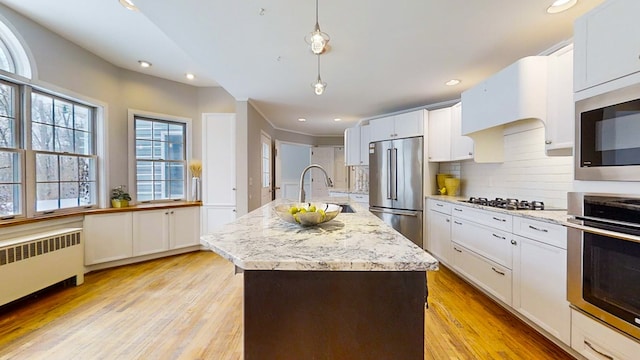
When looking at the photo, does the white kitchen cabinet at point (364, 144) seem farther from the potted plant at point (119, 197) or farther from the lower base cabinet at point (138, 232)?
the potted plant at point (119, 197)

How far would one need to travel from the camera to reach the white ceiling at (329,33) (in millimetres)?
2018

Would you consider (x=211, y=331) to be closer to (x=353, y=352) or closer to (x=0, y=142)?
(x=353, y=352)

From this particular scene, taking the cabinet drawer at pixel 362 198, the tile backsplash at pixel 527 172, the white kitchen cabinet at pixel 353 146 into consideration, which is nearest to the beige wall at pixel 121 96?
the white kitchen cabinet at pixel 353 146

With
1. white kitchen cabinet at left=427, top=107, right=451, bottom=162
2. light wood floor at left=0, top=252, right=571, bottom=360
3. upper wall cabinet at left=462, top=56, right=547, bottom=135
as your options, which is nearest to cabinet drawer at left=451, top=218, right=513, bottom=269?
light wood floor at left=0, top=252, right=571, bottom=360

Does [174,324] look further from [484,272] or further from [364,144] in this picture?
[364,144]

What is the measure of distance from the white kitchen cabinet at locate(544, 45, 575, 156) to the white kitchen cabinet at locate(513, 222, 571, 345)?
0.63 meters

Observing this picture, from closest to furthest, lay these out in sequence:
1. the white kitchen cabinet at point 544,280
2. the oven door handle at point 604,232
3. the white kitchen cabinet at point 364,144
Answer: the oven door handle at point 604,232, the white kitchen cabinet at point 544,280, the white kitchen cabinet at point 364,144

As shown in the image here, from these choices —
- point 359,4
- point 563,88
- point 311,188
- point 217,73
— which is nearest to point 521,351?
point 563,88

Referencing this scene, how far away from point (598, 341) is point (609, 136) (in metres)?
1.11

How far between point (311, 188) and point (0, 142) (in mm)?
6031

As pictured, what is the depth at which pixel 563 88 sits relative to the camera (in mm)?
2148

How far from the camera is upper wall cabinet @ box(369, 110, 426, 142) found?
427 cm

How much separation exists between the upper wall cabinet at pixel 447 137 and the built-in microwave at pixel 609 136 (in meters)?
Answer: 1.96

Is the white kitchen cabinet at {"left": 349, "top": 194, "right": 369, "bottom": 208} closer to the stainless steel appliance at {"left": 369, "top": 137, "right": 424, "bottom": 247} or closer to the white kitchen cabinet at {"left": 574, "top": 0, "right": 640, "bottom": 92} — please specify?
the stainless steel appliance at {"left": 369, "top": 137, "right": 424, "bottom": 247}
